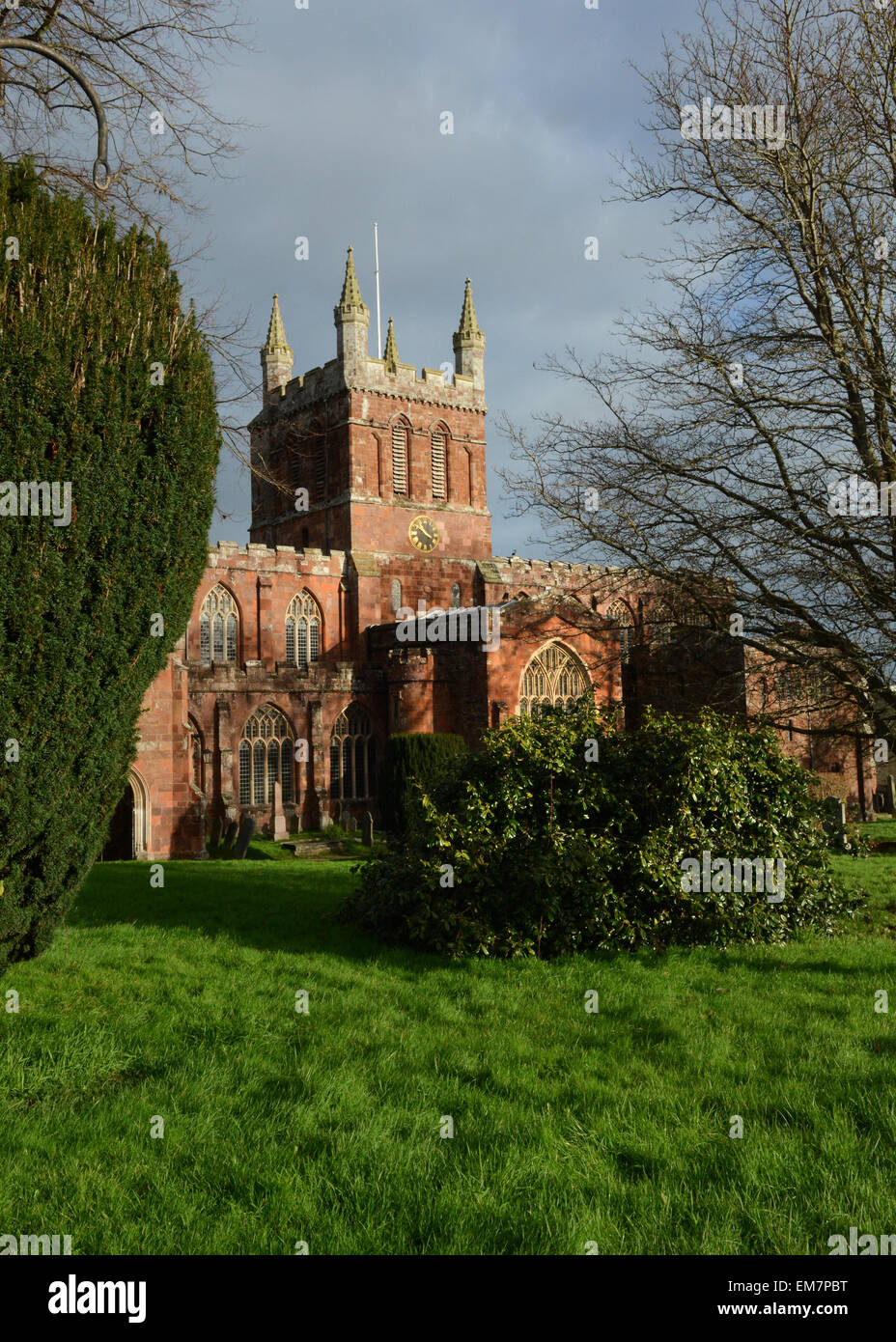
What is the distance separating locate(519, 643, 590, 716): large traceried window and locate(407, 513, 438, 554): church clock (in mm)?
10370

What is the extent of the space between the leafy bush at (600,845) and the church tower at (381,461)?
26470 mm

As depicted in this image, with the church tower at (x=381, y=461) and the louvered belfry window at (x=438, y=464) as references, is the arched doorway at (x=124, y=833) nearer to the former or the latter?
the church tower at (x=381, y=461)

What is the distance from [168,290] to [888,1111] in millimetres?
6718

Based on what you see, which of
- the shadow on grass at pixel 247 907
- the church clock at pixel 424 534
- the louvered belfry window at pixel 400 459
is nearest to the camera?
the shadow on grass at pixel 247 907

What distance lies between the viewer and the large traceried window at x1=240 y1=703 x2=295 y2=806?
3112cm

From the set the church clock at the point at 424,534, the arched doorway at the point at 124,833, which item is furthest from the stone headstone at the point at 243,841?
the church clock at the point at 424,534

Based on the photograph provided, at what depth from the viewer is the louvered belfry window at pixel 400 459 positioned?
40.5 m

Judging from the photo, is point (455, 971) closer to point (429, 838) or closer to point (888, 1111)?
point (429, 838)

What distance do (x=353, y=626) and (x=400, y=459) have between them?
28.9 feet

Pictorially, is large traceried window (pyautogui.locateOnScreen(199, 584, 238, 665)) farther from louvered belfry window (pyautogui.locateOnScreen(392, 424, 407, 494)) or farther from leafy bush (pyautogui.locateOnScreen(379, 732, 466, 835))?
louvered belfry window (pyautogui.locateOnScreen(392, 424, 407, 494))

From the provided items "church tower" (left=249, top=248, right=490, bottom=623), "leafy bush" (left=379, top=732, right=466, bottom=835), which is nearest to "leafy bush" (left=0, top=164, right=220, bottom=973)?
"leafy bush" (left=379, top=732, right=466, bottom=835)

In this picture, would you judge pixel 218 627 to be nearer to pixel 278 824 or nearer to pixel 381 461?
pixel 278 824

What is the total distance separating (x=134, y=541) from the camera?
624 cm
